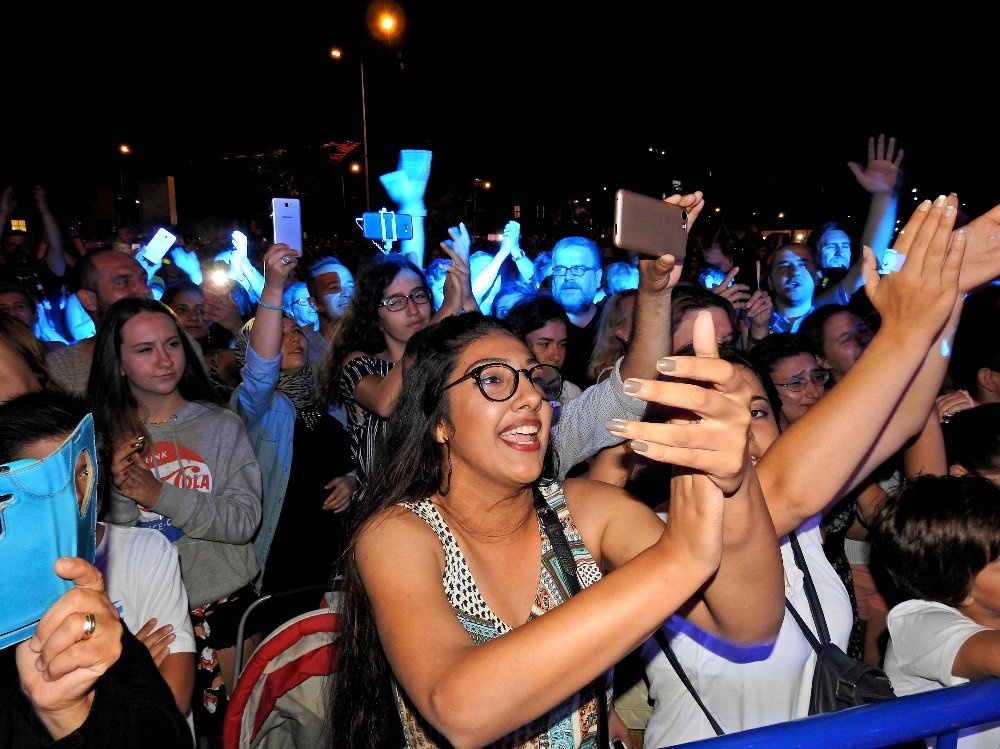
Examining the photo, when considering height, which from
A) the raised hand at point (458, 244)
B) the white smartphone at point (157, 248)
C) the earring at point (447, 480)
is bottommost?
the earring at point (447, 480)

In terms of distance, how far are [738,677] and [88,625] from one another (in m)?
1.62

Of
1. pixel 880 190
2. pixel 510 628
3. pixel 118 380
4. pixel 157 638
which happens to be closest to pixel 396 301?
pixel 118 380

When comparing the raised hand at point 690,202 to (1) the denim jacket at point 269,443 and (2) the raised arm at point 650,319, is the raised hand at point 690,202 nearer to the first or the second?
(2) the raised arm at point 650,319

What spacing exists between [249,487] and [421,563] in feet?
6.74

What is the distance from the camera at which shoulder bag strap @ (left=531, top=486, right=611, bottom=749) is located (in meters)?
1.82

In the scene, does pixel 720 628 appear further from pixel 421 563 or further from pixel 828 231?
pixel 828 231

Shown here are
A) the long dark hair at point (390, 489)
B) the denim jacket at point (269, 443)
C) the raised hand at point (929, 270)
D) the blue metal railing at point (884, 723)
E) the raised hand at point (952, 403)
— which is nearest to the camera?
the blue metal railing at point (884, 723)

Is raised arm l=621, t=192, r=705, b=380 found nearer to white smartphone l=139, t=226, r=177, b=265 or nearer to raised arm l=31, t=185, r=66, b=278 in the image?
white smartphone l=139, t=226, r=177, b=265

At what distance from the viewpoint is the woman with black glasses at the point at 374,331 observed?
3836mm

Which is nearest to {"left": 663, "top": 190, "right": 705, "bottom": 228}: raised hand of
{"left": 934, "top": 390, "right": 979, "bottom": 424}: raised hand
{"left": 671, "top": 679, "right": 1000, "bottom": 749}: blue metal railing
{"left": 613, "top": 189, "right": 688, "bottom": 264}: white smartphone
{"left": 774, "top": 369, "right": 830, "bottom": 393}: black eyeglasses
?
{"left": 613, "top": 189, "right": 688, "bottom": 264}: white smartphone

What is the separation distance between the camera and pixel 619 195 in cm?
145

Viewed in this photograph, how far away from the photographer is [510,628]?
1.80 metres

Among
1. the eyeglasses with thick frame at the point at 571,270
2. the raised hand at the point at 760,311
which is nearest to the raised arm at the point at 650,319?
the raised hand at the point at 760,311

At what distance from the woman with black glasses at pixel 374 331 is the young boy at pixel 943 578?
227 cm
